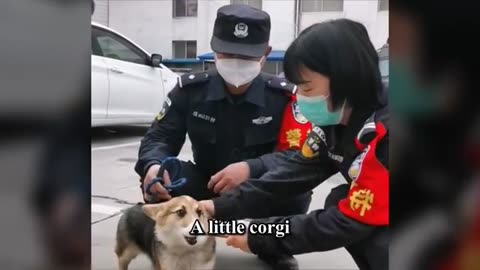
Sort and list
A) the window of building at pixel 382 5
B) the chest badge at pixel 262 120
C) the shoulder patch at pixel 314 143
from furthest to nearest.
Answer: the chest badge at pixel 262 120 < the shoulder patch at pixel 314 143 < the window of building at pixel 382 5

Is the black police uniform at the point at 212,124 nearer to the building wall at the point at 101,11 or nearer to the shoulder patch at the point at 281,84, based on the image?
the shoulder patch at the point at 281,84

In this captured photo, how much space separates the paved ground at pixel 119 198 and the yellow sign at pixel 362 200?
107 mm

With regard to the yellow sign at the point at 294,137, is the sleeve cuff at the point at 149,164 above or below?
below

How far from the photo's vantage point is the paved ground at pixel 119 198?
0.90 metres

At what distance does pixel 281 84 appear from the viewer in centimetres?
101

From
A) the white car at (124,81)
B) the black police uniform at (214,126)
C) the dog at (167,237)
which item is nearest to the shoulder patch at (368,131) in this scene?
the black police uniform at (214,126)

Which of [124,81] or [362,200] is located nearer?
[362,200]

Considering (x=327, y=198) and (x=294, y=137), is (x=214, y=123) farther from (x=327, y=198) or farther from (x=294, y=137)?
(x=327, y=198)

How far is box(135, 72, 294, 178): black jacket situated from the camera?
1044mm

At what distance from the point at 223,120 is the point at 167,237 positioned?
261 mm

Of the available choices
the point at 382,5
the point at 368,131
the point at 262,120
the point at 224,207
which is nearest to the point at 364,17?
the point at 382,5

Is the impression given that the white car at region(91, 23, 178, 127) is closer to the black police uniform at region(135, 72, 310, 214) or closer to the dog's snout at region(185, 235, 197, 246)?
the black police uniform at region(135, 72, 310, 214)

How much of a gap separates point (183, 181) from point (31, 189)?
1.12 feet

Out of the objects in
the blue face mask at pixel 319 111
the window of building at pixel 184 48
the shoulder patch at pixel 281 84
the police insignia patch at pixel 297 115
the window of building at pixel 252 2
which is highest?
the window of building at pixel 252 2
